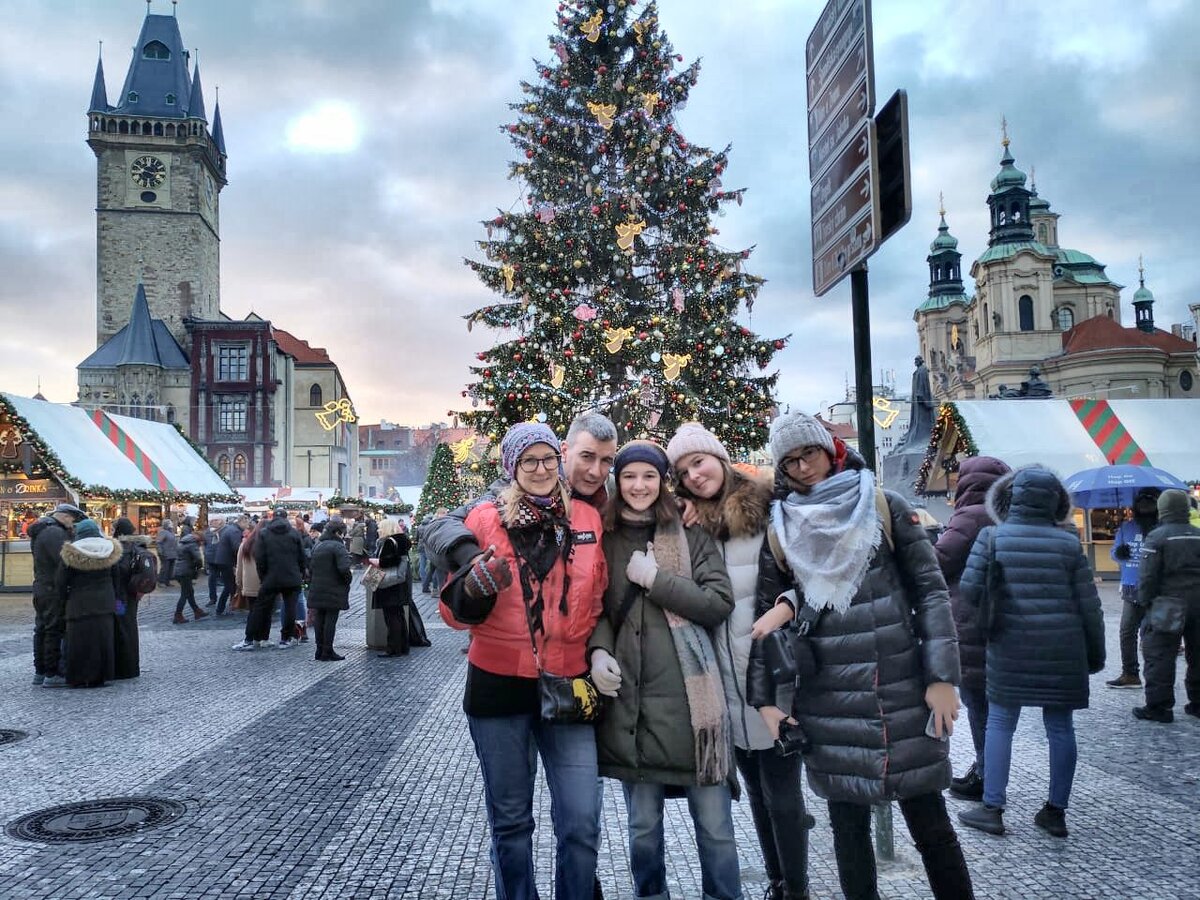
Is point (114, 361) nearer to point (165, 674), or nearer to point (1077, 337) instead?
point (165, 674)

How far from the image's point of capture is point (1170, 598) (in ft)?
25.7

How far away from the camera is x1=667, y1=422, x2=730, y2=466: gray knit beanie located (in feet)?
11.8

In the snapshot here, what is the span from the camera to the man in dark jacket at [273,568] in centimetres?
1211

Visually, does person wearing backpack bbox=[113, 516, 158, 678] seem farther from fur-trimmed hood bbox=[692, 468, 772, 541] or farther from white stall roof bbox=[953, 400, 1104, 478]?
white stall roof bbox=[953, 400, 1104, 478]

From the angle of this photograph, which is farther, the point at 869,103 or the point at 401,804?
the point at 401,804

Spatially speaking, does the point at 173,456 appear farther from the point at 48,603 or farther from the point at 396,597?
the point at 48,603

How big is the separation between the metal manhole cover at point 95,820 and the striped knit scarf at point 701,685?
335 centimetres

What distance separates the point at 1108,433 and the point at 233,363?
186 ft

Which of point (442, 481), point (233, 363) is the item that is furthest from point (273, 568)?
point (233, 363)

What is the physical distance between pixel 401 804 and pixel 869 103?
4383 millimetres

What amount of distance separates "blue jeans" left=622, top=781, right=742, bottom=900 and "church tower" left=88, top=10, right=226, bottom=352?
68.2 meters

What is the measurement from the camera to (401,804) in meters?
5.33

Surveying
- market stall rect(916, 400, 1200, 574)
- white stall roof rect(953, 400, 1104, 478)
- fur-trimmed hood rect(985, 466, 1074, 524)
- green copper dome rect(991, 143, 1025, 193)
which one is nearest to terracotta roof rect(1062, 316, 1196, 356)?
green copper dome rect(991, 143, 1025, 193)

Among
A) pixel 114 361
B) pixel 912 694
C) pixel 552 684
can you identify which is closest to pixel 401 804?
pixel 552 684
